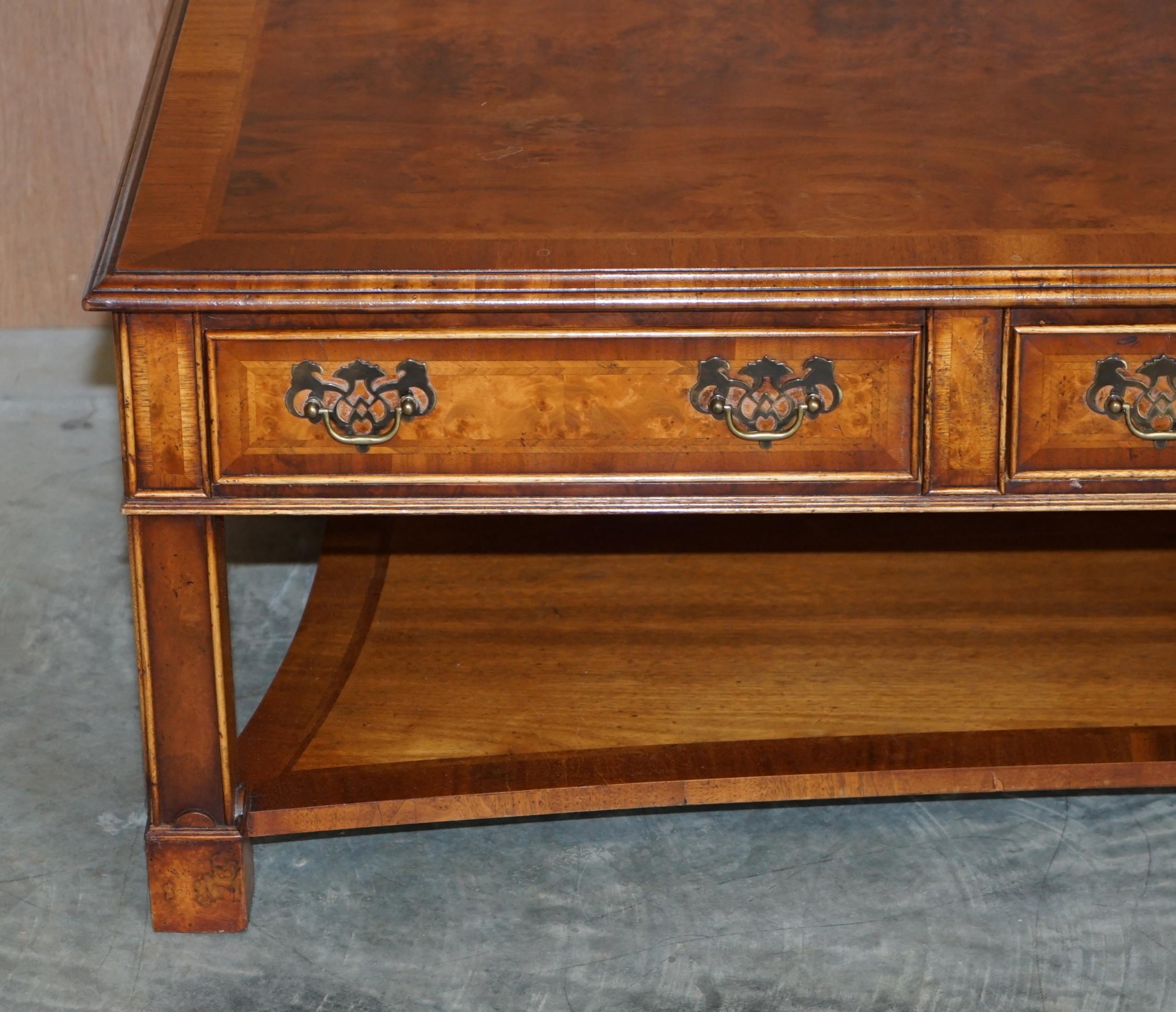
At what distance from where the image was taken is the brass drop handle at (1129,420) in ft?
4.92

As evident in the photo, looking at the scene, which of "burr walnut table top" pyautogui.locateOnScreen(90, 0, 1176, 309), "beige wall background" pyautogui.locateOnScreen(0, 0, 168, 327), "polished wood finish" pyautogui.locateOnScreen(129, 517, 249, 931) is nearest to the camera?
"burr walnut table top" pyautogui.locateOnScreen(90, 0, 1176, 309)

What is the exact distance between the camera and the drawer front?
4.89ft

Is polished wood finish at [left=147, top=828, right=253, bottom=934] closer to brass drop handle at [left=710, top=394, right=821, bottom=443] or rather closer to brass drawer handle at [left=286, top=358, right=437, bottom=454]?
brass drawer handle at [left=286, top=358, right=437, bottom=454]

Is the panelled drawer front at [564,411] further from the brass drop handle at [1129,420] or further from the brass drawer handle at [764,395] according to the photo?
the brass drop handle at [1129,420]

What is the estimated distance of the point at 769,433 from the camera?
1.51m

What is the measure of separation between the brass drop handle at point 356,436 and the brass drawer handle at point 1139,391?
61cm

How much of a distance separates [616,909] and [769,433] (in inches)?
23.5

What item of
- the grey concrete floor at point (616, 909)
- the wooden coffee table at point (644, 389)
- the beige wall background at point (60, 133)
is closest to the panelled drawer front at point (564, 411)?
the wooden coffee table at point (644, 389)

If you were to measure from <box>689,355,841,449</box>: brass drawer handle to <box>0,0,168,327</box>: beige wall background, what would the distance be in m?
1.79

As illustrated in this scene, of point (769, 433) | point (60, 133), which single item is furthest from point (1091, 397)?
point (60, 133)

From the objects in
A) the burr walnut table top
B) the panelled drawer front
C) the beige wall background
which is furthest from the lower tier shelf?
the beige wall background

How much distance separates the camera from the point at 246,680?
2.27m

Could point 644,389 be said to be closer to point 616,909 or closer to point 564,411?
point 564,411

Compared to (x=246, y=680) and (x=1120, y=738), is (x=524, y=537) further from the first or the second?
(x=1120, y=738)
